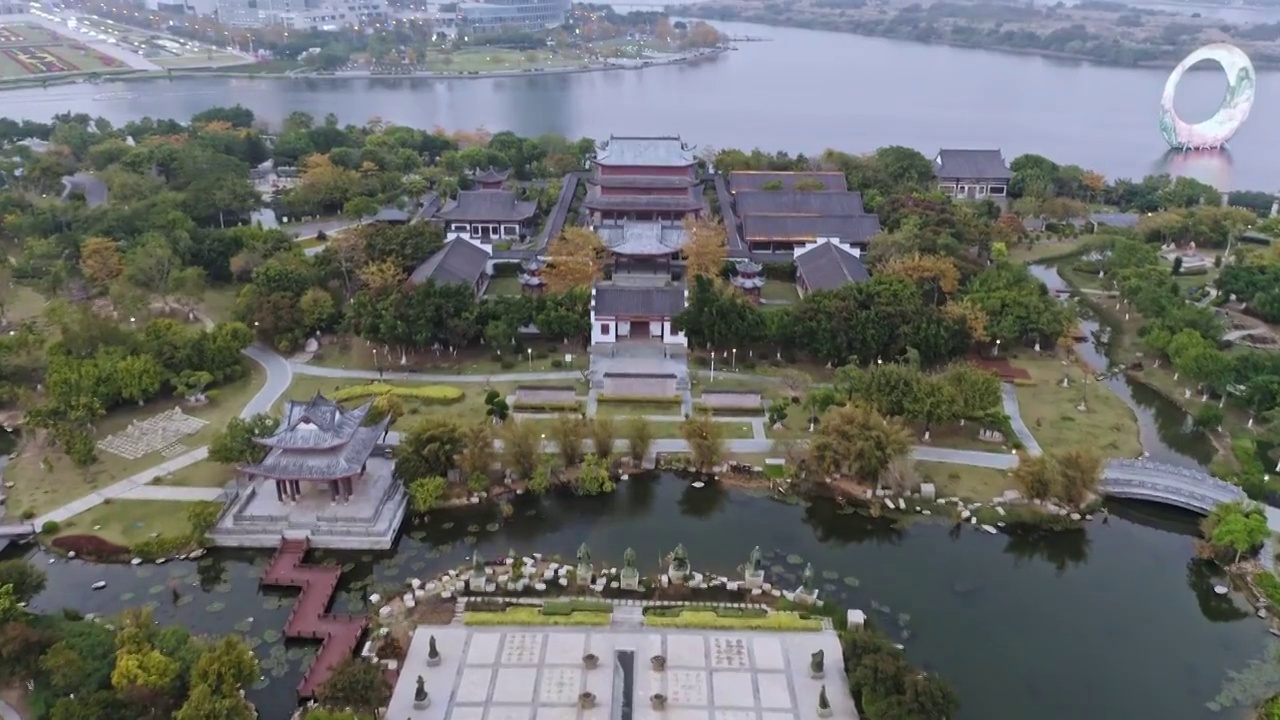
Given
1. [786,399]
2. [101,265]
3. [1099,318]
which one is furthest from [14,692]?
[1099,318]

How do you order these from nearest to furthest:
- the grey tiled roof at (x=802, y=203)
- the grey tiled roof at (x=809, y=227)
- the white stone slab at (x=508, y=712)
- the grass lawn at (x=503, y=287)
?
the white stone slab at (x=508, y=712) < the grass lawn at (x=503, y=287) < the grey tiled roof at (x=809, y=227) < the grey tiled roof at (x=802, y=203)

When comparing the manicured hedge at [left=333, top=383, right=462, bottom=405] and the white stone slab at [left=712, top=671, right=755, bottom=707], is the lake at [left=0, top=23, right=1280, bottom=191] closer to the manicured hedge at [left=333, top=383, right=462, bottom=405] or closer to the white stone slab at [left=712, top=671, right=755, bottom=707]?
the manicured hedge at [left=333, top=383, right=462, bottom=405]

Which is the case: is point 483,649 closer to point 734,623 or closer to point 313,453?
point 734,623

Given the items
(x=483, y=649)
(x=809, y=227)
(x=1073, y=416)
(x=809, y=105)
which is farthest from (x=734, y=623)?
(x=809, y=105)

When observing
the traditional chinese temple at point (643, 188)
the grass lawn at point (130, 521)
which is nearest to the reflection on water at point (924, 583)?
the grass lawn at point (130, 521)

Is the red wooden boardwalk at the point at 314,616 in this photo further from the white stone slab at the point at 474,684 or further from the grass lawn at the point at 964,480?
the grass lawn at the point at 964,480

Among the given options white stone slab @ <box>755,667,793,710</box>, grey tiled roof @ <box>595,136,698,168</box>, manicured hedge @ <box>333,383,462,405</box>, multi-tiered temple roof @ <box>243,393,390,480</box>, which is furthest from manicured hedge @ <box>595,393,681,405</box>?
grey tiled roof @ <box>595,136,698,168</box>

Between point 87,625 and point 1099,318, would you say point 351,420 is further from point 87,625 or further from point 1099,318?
point 1099,318
